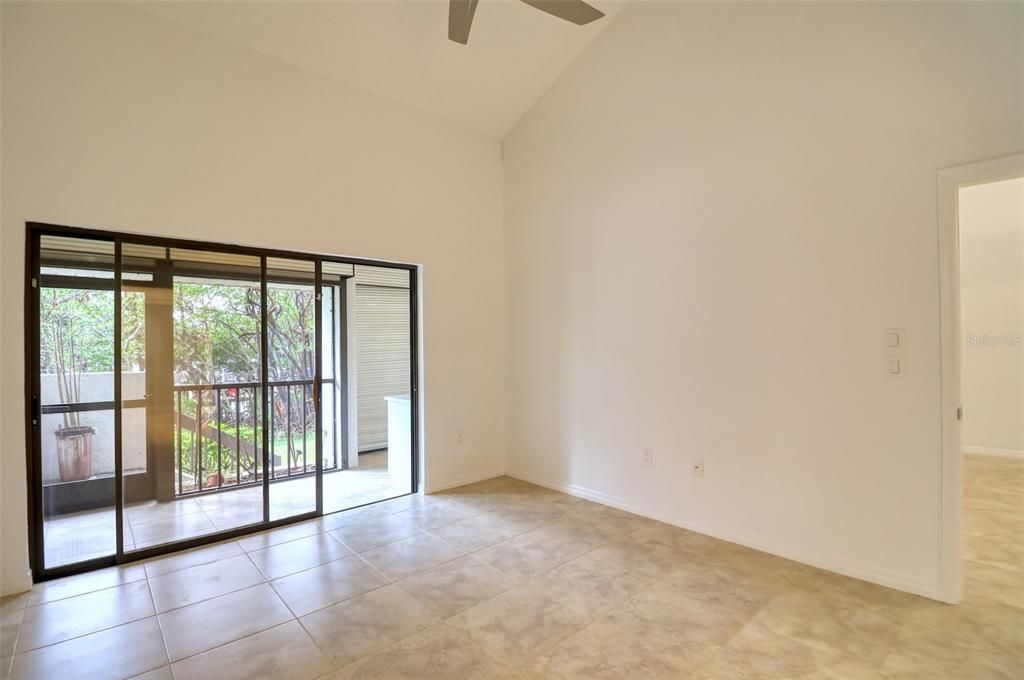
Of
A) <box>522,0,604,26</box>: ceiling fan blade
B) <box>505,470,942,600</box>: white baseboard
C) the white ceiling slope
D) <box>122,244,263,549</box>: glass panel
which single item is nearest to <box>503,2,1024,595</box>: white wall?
<box>505,470,942,600</box>: white baseboard

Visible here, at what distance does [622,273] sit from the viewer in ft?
12.8

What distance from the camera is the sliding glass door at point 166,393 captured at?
2867 millimetres

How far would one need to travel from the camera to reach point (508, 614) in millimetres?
2430

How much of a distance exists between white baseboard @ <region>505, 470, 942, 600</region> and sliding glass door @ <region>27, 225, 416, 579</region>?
2319 millimetres

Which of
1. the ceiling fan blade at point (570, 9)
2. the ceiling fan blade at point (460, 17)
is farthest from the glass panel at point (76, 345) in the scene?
the ceiling fan blade at point (570, 9)

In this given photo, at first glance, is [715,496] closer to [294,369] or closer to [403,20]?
[294,369]

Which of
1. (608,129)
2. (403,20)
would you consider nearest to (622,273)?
(608,129)

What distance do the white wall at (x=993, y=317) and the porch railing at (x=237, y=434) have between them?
7.09 meters

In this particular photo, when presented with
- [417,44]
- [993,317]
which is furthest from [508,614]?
[993,317]

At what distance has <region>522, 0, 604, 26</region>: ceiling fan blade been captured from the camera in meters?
2.73

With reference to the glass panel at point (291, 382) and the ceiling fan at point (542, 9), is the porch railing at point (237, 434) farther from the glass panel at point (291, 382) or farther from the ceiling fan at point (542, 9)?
the ceiling fan at point (542, 9)

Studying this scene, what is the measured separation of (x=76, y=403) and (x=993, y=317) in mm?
8514

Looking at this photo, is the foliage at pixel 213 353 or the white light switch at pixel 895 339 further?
the foliage at pixel 213 353

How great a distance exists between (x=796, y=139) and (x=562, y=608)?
311 cm
